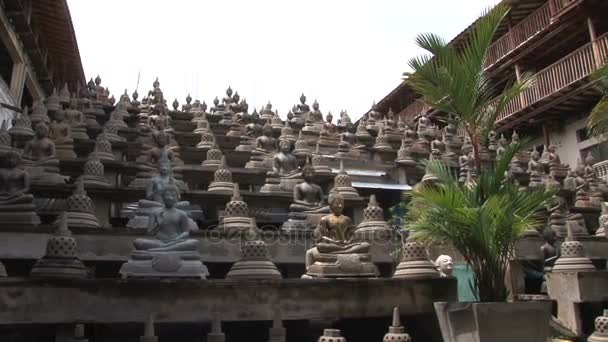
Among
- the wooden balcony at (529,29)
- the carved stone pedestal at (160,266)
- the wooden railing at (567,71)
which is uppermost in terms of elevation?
the wooden balcony at (529,29)

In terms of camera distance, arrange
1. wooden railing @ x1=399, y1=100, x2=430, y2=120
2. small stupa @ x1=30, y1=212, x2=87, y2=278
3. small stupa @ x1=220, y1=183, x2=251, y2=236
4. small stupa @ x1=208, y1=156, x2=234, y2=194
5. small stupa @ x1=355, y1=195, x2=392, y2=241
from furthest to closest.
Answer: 1. wooden railing @ x1=399, y1=100, x2=430, y2=120
2. small stupa @ x1=208, y1=156, x2=234, y2=194
3. small stupa @ x1=355, y1=195, x2=392, y2=241
4. small stupa @ x1=220, y1=183, x2=251, y2=236
5. small stupa @ x1=30, y1=212, x2=87, y2=278

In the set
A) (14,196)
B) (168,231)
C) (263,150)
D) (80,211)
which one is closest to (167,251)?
(168,231)

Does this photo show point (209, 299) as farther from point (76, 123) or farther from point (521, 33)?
point (521, 33)

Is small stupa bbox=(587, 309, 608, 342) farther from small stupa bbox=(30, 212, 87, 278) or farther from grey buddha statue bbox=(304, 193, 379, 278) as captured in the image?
small stupa bbox=(30, 212, 87, 278)

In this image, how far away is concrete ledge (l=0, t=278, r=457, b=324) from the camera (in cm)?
618

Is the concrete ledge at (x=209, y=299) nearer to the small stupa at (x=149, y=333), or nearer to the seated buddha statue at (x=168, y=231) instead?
the small stupa at (x=149, y=333)

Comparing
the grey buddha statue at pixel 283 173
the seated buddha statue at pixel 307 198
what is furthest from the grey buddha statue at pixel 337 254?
the grey buddha statue at pixel 283 173

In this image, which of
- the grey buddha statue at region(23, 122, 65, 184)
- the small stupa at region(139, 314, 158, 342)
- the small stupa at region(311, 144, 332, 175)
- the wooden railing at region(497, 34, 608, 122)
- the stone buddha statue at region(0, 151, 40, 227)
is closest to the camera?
the small stupa at region(139, 314, 158, 342)

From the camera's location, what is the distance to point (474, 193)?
596 centimetres

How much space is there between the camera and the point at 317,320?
292 inches

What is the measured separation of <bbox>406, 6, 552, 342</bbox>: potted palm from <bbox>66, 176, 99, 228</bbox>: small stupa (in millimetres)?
5032

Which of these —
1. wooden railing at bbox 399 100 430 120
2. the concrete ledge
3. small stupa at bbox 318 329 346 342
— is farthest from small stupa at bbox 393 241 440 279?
wooden railing at bbox 399 100 430 120

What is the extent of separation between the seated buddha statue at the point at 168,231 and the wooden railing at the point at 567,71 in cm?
1308

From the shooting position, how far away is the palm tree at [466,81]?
6.06 metres
